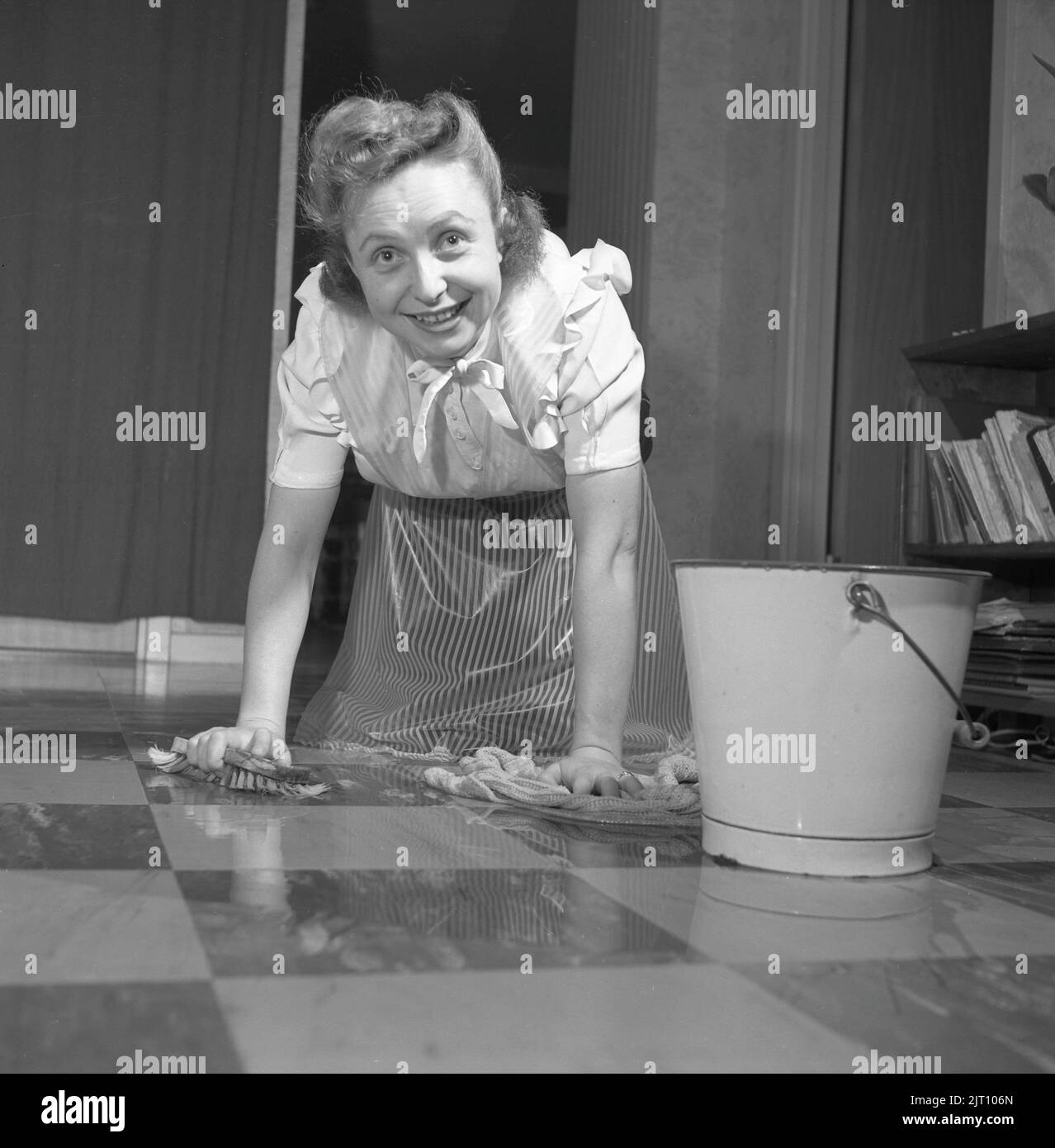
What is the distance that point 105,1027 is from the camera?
24.8 inches

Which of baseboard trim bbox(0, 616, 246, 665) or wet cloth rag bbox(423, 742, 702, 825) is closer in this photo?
wet cloth rag bbox(423, 742, 702, 825)

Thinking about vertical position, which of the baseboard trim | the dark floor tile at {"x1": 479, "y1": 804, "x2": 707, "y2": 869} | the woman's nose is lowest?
the baseboard trim

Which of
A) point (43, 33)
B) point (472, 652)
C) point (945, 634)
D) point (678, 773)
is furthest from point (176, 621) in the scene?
point (945, 634)

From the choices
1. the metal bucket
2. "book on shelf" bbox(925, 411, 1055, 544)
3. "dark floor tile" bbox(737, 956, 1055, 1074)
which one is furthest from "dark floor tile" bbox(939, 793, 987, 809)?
"book on shelf" bbox(925, 411, 1055, 544)

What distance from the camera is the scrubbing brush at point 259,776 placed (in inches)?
50.4

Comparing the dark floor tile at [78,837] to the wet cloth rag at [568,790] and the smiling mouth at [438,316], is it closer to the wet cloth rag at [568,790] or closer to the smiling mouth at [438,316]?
the wet cloth rag at [568,790]

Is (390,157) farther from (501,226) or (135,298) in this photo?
(135,298)

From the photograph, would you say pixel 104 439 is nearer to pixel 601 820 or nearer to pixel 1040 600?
pixel 1040 600

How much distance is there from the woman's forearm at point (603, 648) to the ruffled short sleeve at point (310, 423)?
1.06ft

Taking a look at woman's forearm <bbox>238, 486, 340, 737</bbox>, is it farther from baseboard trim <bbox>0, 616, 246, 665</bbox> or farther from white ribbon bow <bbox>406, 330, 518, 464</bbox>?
baseboard trim <bbox>0, 616, 246, 665</bbox>

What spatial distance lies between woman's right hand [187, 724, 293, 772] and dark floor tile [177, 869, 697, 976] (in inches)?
15.6

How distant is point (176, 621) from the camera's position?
388 centimetres

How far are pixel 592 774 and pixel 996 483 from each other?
4.15ft

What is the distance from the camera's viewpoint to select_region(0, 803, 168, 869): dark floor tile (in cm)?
96
